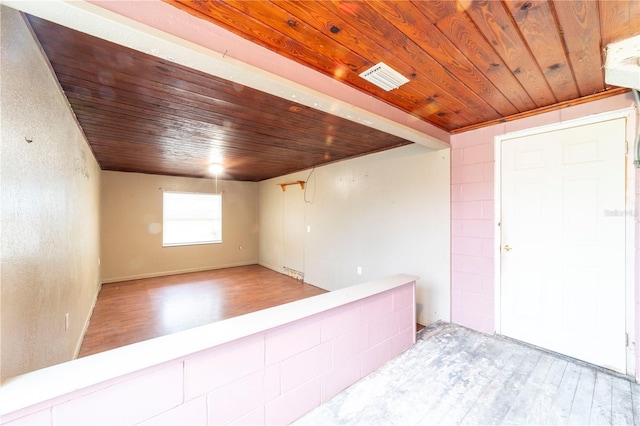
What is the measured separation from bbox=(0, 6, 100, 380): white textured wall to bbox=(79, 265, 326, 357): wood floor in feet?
2.71

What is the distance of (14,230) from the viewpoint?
45.2 inches

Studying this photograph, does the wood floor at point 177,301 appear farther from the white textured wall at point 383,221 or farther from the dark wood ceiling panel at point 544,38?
the dark wood ceiling panel at point 544,38

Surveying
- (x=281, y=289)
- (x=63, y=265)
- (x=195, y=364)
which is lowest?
(x=281, y=289)

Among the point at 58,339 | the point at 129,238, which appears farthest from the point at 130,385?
the point at 129,238

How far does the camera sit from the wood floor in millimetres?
3033

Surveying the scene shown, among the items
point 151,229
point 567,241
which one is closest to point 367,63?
point 567,241

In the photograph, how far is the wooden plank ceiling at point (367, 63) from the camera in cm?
120

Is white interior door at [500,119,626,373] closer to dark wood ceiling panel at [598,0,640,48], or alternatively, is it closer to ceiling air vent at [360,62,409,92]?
dark wood ceiling panel at [598,0,640,48]

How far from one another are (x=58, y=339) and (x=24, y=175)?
127cm

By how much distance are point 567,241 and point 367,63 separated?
2.23 meters

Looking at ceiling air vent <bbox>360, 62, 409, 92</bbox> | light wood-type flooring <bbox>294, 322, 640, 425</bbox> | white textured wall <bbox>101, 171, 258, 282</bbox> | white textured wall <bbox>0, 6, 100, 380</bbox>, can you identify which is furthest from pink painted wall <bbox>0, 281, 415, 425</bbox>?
white textured wall <bbox>101, 171, 258, 282</bbox>

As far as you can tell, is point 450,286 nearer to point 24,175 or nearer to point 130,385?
point 130,385

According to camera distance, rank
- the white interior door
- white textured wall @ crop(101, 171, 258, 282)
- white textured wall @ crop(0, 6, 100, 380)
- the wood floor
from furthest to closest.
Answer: white textured wall @ crop(101, 171, 258, 282) < the wood floor < the white interior door < white textured wall @ crop(0, 6, 100, 380)

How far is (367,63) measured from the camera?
159cm
